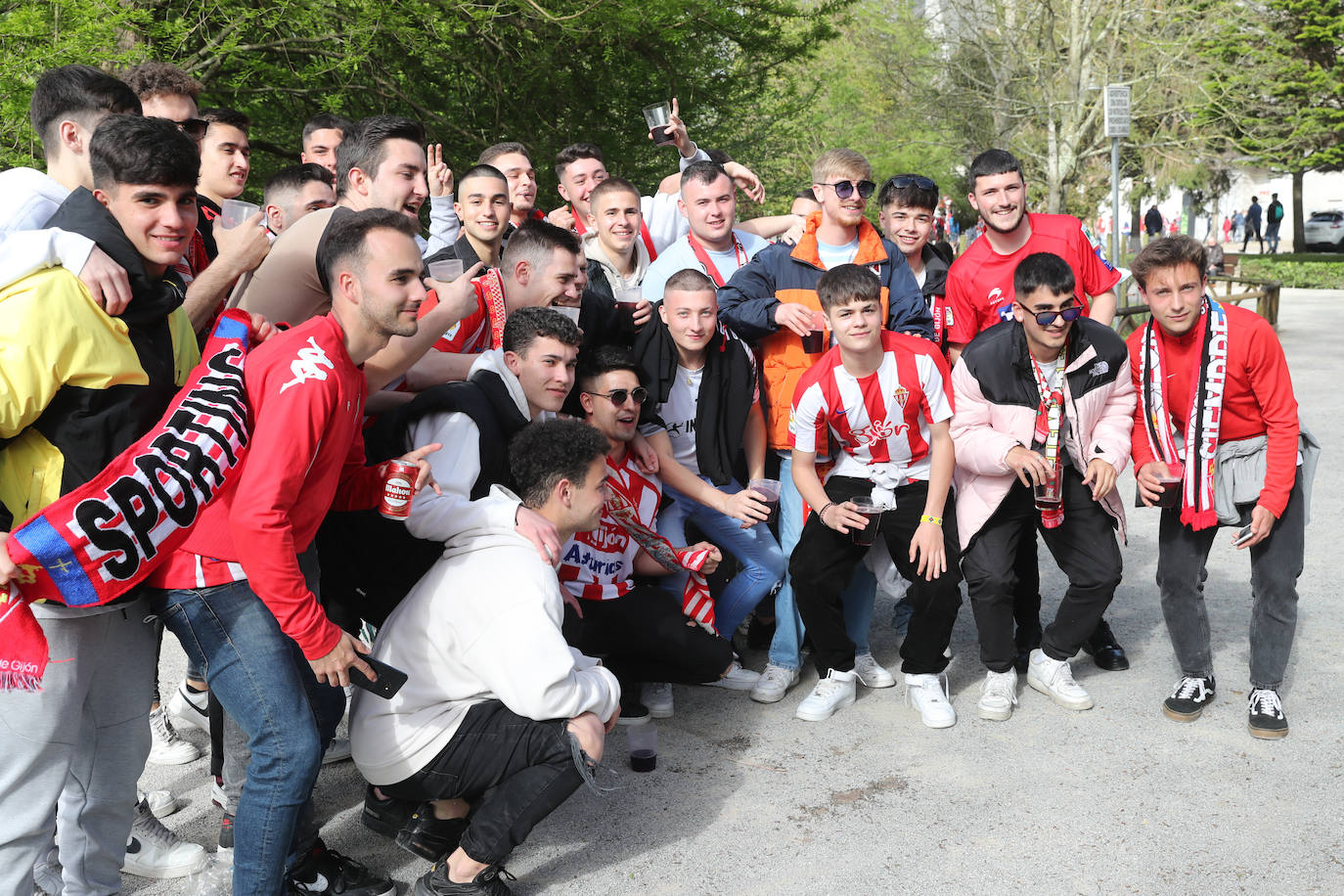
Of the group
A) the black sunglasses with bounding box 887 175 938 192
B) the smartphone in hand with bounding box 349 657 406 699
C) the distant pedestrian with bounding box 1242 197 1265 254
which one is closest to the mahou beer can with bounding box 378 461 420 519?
the smartphone in hand with bounding box 349 657 406 699

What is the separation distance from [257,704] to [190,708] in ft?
6.60

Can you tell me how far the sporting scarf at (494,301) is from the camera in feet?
14.3

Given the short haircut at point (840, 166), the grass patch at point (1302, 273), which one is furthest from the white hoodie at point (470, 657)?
the grass patch at point (1302, 273)

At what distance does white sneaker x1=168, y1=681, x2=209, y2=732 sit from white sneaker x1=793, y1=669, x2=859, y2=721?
96.8 inches

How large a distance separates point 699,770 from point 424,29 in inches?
248

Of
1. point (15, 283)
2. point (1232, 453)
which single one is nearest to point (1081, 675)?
point (1232, 453)

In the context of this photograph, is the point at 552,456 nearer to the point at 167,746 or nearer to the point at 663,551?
the point at 663,551

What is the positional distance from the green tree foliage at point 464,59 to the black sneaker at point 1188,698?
19.8 ft

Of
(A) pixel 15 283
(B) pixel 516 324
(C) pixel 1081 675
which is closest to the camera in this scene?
(A) pixel 15 283

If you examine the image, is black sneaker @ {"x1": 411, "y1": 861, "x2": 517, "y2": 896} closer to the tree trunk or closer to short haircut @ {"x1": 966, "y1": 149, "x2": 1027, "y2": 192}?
short haircut @ {"x1": 966, "y1": 149, "x2": 1027, "y2": 192}

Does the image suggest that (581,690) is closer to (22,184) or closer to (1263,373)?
(22,184)

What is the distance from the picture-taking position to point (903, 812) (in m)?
3.79

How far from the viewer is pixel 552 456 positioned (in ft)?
11.7

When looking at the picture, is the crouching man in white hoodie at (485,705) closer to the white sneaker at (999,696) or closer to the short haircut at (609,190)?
the white sneaker at (999,696)
